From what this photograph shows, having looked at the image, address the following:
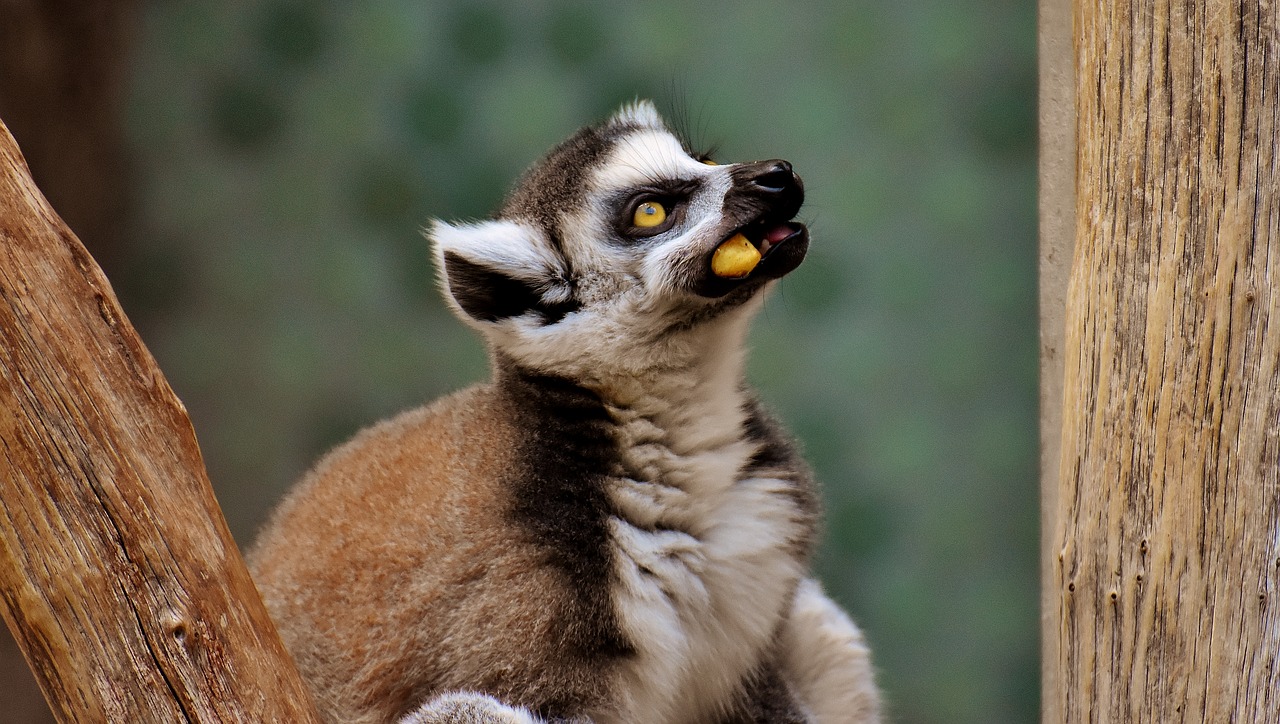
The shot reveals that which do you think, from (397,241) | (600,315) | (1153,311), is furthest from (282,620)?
(397,241)

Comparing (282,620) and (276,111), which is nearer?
(282,620)

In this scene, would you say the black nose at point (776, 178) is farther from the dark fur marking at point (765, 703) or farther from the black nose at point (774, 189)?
the dark fur marking at point (765, 703)

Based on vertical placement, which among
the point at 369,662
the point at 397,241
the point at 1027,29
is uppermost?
the point at 1027,29

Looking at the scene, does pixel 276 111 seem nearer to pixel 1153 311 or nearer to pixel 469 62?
pixel 469 62

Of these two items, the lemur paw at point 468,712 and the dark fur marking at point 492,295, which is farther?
the dark fur marking at point 492,295

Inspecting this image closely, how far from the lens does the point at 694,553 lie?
2354 mm

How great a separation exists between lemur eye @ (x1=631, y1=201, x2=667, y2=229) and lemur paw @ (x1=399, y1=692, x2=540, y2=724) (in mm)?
991

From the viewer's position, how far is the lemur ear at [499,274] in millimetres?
2381

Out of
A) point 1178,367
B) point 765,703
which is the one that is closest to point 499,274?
point 765,703

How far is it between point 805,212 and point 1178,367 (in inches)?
96.5

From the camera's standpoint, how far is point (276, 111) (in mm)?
4531

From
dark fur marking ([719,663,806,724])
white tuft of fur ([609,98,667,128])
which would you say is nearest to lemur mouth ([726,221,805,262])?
white tuft of fur ([609,98,667,128])

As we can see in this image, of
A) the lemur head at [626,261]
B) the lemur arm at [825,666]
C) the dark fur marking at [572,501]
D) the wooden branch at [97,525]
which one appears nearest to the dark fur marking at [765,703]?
the lemur arm at [825,666]

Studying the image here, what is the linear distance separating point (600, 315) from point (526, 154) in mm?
2179
